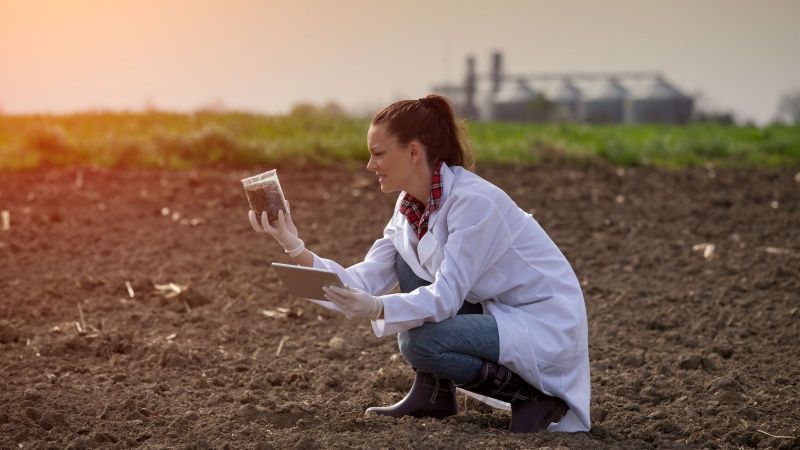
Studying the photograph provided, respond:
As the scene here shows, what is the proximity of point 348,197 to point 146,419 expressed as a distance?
20.6ft

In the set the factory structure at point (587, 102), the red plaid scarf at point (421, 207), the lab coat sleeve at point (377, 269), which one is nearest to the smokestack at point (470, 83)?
the factory structure at point (587, 102)

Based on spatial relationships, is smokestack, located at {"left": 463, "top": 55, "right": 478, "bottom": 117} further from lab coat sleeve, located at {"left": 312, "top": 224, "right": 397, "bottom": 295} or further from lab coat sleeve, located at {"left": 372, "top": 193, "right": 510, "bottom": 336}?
lab coat sleeve, located at {"left": 372, "top": 193, "right": 510, "bottom": 336}

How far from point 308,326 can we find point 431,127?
7.74ft

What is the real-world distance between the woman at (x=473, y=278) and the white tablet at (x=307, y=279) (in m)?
0.21

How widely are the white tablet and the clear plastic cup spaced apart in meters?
0.27

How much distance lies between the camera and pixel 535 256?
404 cm

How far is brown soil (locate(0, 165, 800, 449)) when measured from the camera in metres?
4.26

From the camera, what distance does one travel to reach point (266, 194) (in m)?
3.93

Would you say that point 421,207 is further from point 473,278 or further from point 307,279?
point 307,279

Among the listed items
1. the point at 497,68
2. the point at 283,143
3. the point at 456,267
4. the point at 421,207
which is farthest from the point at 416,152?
the point at 497,68

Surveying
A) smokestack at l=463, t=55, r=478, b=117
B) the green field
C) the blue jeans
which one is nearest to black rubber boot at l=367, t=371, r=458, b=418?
the blue jeans

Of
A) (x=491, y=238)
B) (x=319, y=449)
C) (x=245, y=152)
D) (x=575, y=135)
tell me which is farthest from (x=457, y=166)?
(x=575, y=135)

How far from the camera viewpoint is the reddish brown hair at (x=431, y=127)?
13.0 ft

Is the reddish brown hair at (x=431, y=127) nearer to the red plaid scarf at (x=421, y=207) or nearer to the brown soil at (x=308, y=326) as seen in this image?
the red plaid scarf at (x=421, y=207)
